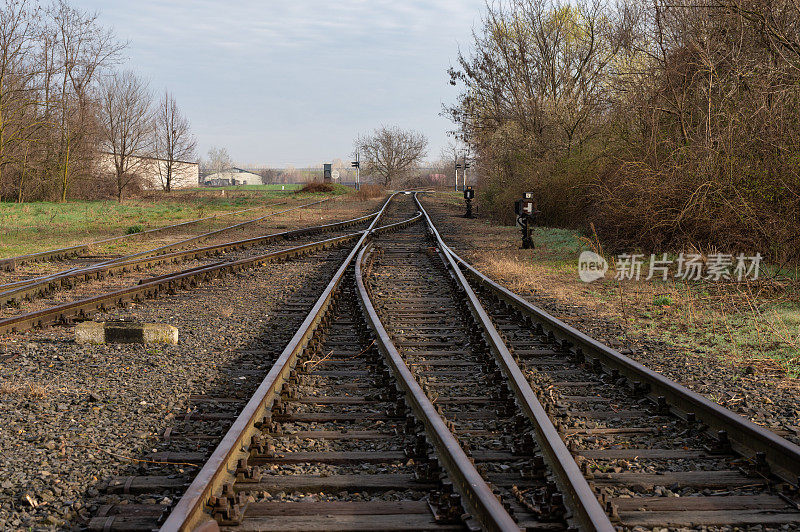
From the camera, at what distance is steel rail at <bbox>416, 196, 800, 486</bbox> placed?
379 centimetres

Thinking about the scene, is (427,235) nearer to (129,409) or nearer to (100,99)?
(129,409)

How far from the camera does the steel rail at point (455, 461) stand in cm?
294

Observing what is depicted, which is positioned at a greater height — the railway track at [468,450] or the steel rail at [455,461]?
the steel rail at [455,461]

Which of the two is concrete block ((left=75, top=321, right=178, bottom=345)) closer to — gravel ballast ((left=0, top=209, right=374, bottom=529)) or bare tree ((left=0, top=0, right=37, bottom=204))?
gravel ballast ((left=0, top=209, right=374, bottom=529))

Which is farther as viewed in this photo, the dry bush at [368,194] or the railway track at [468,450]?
the dry bush at [368,194]

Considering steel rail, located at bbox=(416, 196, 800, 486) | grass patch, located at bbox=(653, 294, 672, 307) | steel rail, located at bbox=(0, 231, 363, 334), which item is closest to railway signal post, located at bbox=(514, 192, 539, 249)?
steel rail, located at bbox=(0, 231, 363, 334)

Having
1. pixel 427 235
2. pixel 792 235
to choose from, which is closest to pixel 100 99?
pixel 427 235

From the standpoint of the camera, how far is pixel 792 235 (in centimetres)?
1053

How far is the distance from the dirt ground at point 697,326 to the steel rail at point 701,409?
0.43 metres

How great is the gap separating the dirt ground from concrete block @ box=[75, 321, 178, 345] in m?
4.66

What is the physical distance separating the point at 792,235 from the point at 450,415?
8.22 metres

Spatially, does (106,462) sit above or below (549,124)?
below

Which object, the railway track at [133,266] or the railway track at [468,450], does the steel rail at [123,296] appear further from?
the railway track at [468,450]

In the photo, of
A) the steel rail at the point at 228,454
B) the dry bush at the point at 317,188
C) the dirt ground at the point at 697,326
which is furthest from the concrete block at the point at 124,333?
the dry bush at the point at 317,188
